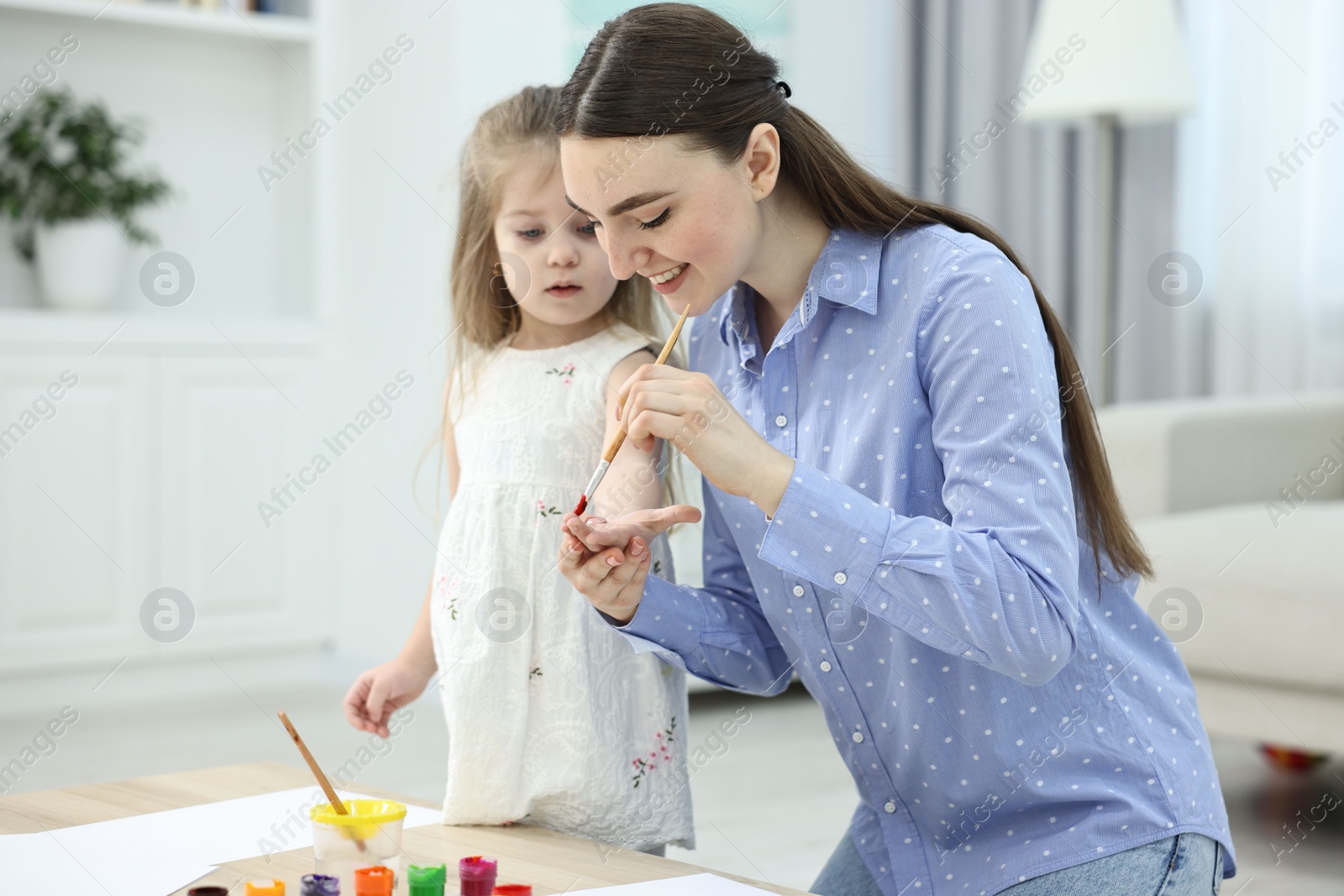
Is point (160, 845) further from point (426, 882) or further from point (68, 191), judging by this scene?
point (68, 191)

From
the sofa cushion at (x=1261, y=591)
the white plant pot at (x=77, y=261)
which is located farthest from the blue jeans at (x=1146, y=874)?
the white plant pot at (x=77, y=261)

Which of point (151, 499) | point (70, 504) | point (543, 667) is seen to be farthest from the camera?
point (151, 499)

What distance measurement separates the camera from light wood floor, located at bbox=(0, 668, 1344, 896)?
6.79ft

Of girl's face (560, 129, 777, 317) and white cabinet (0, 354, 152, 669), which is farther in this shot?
white cabinet (0, 354, 152, 669)

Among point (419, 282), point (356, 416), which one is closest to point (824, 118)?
point (419, 282)

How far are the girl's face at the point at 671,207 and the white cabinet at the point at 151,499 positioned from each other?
97.3 inches

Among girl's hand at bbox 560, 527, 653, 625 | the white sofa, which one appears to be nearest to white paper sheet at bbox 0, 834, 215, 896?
girl's hand at bbox 560, 527, 653, 625

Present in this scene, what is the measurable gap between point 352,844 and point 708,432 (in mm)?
335

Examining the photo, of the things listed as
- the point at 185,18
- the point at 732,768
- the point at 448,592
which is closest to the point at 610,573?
the point at 448,592

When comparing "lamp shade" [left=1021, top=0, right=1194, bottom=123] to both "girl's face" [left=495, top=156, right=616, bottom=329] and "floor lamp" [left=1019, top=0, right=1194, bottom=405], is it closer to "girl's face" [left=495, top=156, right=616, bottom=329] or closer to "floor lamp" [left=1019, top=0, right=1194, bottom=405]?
"floor lamp" [left=1019, top=0, right=1194, bottom=405]

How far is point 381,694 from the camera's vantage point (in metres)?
1.17

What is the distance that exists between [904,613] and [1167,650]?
30 cm

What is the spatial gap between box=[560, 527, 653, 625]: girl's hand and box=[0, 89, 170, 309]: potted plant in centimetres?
264

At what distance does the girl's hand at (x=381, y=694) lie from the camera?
117 cm
